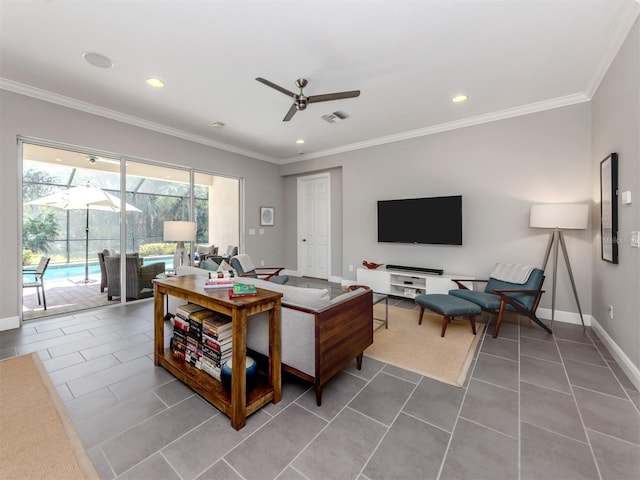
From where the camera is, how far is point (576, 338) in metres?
2.95

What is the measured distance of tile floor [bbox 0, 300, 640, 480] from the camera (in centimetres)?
139

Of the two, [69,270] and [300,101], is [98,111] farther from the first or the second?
[300,101]

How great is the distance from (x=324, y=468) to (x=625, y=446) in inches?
65.9

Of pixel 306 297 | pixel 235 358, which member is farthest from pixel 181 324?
pixel 306 297

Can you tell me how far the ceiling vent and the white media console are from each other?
255cm

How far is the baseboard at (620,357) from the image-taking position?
2081 mm

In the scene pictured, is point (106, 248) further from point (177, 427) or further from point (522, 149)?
point (522, 149)

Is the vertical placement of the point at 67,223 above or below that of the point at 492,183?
below

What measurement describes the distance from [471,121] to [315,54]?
2714 millimetres

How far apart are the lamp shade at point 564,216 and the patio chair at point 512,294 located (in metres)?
0.56

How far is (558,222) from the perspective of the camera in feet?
10.2

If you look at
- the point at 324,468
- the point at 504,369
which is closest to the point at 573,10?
the point at 504,369

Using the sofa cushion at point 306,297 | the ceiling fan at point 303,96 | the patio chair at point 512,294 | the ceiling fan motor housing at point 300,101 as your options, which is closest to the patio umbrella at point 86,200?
the ceiling fan at point 303,96

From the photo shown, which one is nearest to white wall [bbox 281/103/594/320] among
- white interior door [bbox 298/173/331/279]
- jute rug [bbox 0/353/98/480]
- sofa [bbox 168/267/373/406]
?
white interior door [bbox 298/173/331/279]
